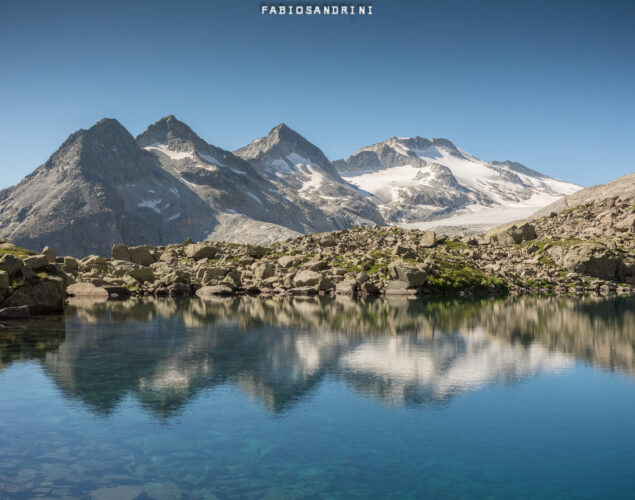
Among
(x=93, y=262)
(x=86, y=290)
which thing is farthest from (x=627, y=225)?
(x=86, y=290)

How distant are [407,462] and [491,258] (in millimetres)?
114248

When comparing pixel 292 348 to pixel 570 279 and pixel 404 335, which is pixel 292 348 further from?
pixel 570 279

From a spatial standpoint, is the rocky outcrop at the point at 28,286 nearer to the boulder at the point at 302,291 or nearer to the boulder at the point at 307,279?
the boulder at the point at 302,291

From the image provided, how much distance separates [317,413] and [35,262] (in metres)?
50.1

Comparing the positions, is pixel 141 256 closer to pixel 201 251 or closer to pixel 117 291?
pixel 201 251

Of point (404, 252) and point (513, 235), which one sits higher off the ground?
point (513, 235)

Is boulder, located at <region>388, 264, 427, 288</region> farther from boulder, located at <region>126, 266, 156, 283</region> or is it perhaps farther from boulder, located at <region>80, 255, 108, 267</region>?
boulder, located at <region>80, 255, 108, 267</region>

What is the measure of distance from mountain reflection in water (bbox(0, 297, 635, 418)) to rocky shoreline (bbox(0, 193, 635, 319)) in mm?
21050

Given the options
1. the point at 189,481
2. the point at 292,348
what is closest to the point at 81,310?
the point at 292,348

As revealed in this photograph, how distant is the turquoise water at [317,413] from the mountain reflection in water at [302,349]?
205 millimetres

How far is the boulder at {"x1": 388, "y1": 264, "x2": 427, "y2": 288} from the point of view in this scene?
96.8 metres

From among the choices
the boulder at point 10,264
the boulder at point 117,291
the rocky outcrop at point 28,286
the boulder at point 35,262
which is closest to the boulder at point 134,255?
the boulder at point 117,291

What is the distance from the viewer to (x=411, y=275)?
9694cm

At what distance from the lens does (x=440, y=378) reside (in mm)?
32625
